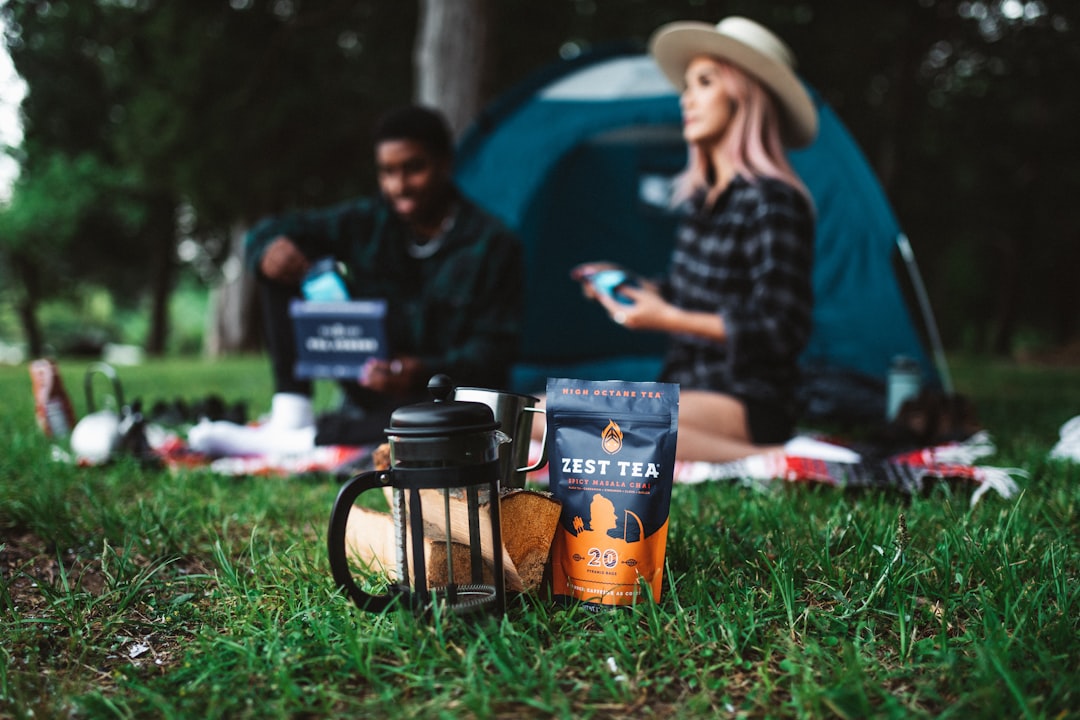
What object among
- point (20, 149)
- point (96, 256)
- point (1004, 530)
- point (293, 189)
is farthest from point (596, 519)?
point (96, 256)

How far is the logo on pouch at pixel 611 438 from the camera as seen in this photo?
112 cm

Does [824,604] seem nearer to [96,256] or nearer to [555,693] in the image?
[555,693]

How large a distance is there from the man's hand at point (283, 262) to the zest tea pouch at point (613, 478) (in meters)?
1.61

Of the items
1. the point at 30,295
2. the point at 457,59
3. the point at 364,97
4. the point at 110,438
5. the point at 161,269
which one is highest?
the point at 364,97

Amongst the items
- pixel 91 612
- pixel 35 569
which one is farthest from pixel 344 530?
pixel 35 569

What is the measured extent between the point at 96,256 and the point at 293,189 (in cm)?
640

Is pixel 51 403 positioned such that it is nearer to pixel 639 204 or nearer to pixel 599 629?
pixel 599 629

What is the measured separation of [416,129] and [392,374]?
80 cm

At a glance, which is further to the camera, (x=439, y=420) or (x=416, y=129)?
(x=416, y=129)

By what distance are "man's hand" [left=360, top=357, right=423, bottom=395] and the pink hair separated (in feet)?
3.51

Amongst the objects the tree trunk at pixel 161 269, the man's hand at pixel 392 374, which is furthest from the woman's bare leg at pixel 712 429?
the tree trunk at pixel 161 269

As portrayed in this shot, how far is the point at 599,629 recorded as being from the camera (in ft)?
3.68

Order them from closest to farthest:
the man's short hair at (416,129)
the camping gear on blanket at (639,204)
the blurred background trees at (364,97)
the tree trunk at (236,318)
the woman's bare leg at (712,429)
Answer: the woman's bare leg at (712,429) → the man's short hair at (416,129) → the camping gear on blanket at (639,204) → the blurred background trees at (364,97) → the tree trunk at (236,318)

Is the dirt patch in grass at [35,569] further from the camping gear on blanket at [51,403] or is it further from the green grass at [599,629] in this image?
the camping gear on blanket at [51,403]
